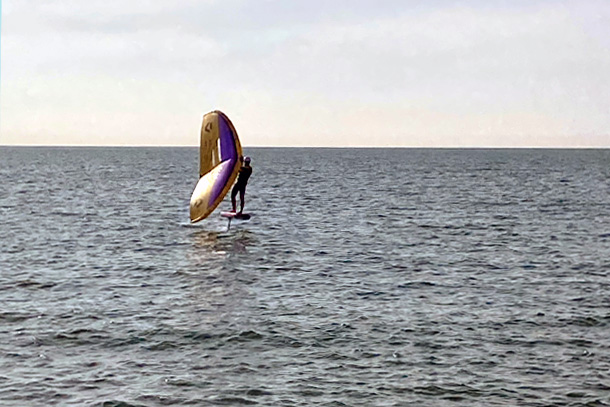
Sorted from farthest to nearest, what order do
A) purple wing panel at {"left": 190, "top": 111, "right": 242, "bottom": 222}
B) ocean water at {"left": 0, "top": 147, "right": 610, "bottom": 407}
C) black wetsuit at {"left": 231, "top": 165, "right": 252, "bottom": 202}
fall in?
1. purple wing panel at {"left": 190, "top": 111, "right": 242, "bottom": 222}
2. black wetsuit at {"left": 231, "top": 165, "right": 252, "bottom": 202}
3. ocean water at {"left": 0, "top": 147, "right": 610, "bottom": 407}

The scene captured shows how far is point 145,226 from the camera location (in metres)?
46.5

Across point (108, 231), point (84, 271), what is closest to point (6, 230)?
point (108, 231)

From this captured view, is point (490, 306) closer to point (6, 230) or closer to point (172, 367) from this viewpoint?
point (172, 367)

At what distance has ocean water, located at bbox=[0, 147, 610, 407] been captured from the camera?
1712cm

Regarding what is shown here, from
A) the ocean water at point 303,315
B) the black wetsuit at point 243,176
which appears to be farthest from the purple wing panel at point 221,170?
the ocean water at point 303,315

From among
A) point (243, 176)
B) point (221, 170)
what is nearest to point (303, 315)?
point (243, 176)

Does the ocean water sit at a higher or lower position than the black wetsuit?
lower

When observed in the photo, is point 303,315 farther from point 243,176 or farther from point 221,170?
point 221,170

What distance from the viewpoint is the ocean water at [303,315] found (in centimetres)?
1712

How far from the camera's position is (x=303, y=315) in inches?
909

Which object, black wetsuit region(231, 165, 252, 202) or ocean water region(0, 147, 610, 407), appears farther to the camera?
black wetsuit region(231, 165, 252, 202)

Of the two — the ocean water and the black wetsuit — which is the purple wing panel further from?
the ocean water

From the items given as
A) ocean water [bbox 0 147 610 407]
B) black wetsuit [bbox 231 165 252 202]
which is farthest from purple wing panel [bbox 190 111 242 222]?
ocean water [bbox 0 147 610 407]

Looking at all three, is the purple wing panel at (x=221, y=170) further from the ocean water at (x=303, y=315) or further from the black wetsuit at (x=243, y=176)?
the ocean water at (x=303, y=315)
